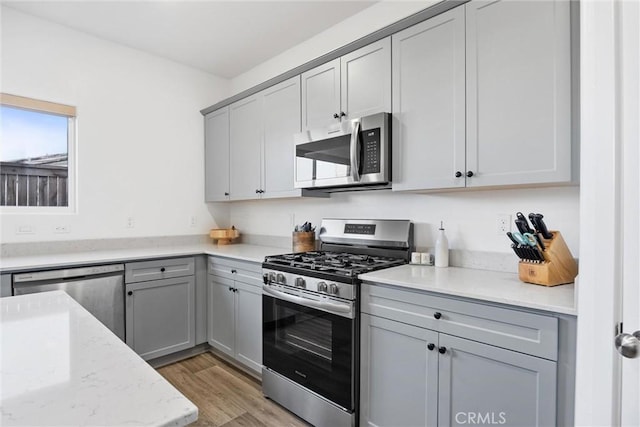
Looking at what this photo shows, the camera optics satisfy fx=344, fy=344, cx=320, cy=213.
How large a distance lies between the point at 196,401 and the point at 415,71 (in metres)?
2.51

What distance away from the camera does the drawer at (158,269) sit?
104 inches

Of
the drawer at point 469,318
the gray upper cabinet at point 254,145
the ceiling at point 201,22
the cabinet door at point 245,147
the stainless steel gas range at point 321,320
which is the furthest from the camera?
the cabinet door at point 245,147

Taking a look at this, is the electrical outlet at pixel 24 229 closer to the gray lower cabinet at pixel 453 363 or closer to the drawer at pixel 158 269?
the drawer at pixel 158 269

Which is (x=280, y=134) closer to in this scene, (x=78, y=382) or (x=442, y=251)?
(x=442, y=251)

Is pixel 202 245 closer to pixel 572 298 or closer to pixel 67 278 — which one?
pixel 67 278

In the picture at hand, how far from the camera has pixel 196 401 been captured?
231cm

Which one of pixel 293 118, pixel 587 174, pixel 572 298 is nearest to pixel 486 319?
pixel 572 298

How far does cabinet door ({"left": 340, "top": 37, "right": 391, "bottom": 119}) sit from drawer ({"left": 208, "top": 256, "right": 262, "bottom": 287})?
1280 mm

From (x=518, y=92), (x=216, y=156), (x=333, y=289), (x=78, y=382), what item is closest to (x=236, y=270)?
(x=333, y=289)

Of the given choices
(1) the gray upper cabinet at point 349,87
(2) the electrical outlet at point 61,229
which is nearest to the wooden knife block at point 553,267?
(1) the gray upper cabinet at point 349,87

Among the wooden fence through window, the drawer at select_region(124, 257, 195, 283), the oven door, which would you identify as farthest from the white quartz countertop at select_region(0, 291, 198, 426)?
the wooden fence through window

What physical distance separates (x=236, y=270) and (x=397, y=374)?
4.90 ft

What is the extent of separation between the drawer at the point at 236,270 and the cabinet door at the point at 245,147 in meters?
0.64

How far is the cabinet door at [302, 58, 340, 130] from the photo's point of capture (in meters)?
2.36
